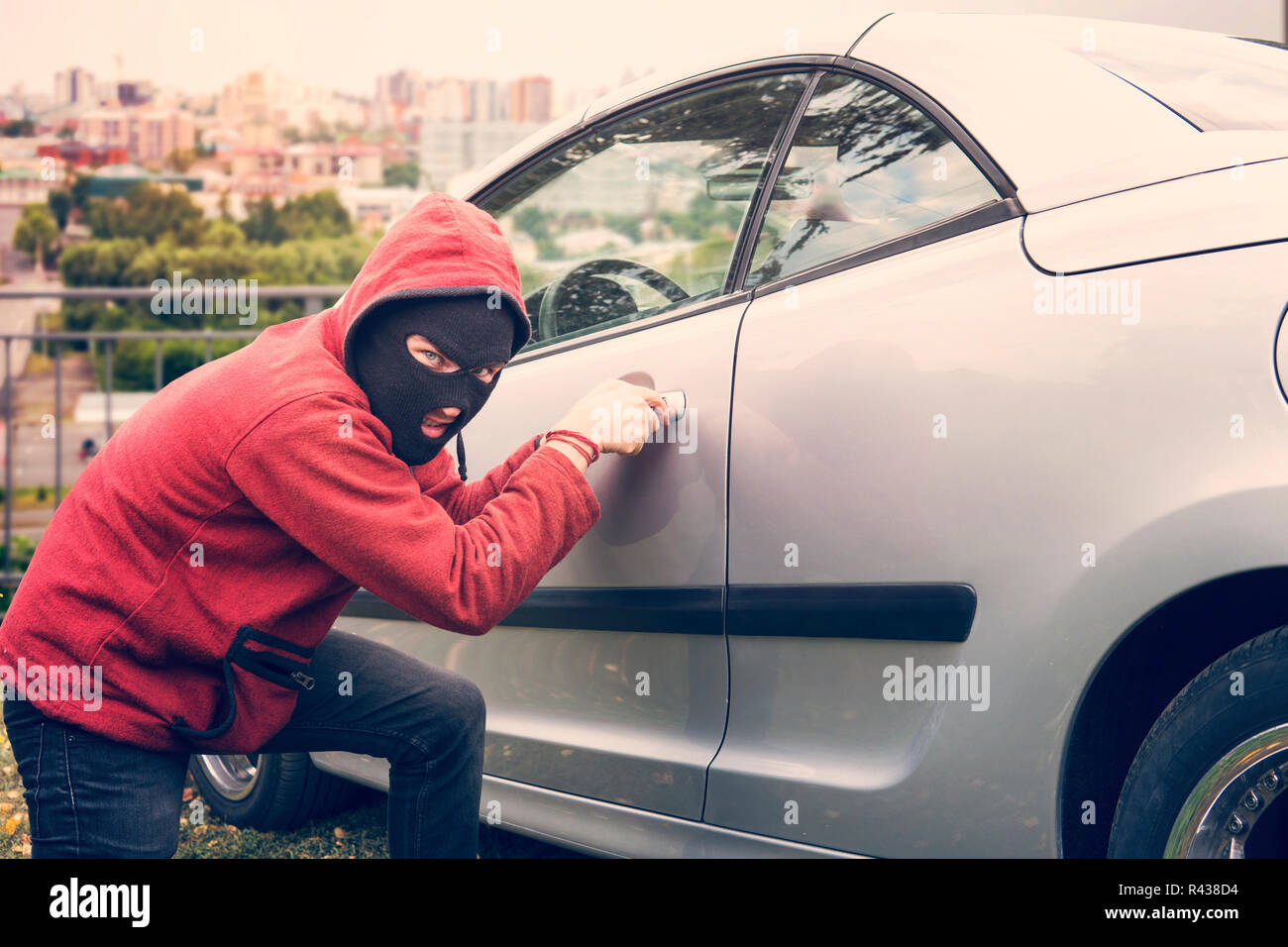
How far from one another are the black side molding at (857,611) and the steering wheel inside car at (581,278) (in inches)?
27.6

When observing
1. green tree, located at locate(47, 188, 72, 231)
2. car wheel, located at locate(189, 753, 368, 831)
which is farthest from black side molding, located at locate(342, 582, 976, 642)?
green tree, located at locate(47, 188, 72, 231)

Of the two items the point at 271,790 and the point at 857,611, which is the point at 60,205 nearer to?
the point at 271,790

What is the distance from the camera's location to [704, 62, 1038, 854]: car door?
4.90 ft

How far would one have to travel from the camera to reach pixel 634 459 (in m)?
1.86

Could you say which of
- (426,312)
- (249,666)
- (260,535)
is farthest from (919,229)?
(249,666)

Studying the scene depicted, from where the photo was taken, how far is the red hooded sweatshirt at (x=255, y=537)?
1.51 metres

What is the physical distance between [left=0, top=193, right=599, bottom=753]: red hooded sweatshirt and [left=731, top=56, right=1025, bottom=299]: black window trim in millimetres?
470

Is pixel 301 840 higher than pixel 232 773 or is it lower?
lower

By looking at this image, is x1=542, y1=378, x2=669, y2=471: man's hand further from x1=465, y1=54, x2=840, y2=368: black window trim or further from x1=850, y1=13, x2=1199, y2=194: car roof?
x1=850, y1=13, x2=1199, y2=194: car roof

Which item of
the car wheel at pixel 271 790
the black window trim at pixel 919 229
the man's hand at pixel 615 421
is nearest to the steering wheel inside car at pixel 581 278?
the black window trim at pixel 919 229

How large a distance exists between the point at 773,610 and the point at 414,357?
659 mm
